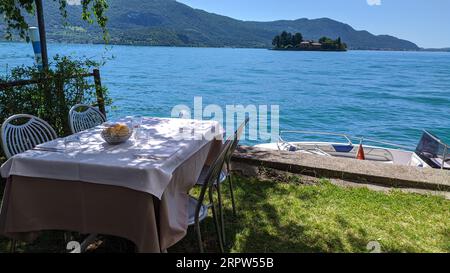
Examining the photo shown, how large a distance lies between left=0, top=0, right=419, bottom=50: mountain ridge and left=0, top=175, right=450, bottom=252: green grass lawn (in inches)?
2831

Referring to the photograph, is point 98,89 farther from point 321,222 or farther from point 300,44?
point 300,44

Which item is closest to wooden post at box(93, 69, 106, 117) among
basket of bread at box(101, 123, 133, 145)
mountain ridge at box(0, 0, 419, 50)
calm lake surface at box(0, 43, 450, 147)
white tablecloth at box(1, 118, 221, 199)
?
white tablecloth at box(1, 118, 221, 199)

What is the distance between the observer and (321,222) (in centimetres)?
299

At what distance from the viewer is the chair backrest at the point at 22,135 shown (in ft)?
8.38

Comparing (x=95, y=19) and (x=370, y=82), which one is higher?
(x=95, y=19)

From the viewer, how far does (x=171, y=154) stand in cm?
220

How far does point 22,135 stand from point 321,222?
2.60m

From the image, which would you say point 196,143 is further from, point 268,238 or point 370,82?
point 370,82

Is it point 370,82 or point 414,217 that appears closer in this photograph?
point 414,217

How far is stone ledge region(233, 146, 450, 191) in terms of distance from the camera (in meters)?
3.79

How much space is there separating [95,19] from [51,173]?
12.2 feet

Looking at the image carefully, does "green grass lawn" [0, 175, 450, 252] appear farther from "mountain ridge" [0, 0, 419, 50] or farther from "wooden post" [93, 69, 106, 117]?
"mountain ridge" [0, 0, 419, 50]
